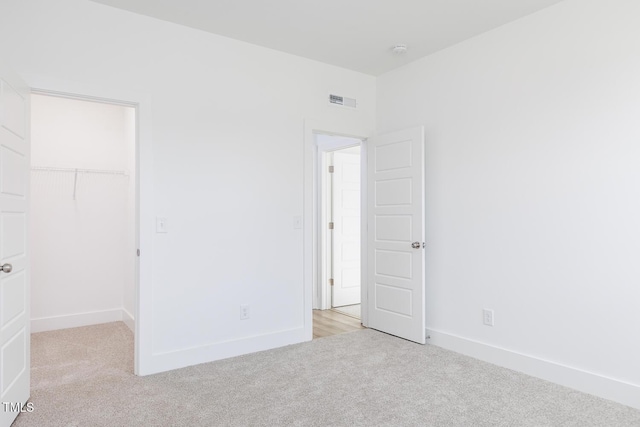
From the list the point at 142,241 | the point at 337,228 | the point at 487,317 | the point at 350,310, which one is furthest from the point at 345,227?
the point at 142,241

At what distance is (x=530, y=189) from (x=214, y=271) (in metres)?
2.57

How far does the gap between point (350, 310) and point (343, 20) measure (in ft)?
11.3

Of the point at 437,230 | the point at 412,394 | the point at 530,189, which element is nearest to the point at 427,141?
the point at 437,230

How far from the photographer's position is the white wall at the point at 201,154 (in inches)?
112

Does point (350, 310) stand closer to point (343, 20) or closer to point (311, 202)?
point (311, 202)

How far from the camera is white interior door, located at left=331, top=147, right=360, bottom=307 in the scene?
5355 mm

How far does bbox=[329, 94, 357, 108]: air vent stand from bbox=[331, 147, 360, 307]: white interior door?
3.85 feet

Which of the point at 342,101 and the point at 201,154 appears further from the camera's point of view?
the point at 342,101

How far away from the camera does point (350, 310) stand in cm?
520

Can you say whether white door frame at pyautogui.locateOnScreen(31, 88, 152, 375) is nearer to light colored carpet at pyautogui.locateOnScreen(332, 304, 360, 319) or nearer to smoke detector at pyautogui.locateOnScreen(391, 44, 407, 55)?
smoke detector at pyautogui.locateOnScreen(391, 44, 407, 55)

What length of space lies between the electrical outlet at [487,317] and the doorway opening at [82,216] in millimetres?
3360

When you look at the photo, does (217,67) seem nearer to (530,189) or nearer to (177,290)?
(177,290)

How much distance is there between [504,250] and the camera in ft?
10.6

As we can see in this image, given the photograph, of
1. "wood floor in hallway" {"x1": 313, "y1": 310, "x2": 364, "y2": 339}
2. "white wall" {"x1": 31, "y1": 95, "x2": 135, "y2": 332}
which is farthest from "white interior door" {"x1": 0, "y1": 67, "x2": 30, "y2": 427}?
"wood floor in hallway" {"x1": 313, "y1": 310, "x2": 364, "y2": 339}
